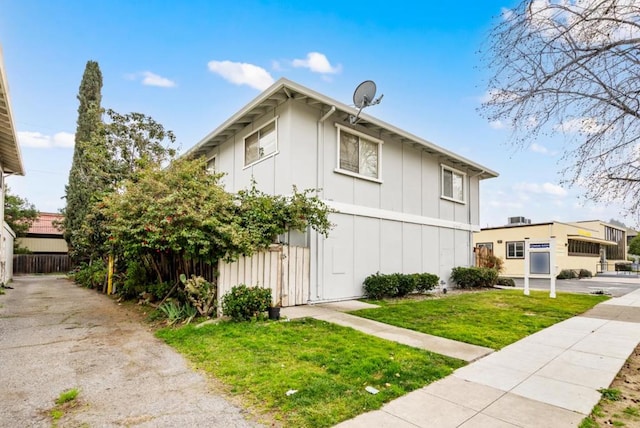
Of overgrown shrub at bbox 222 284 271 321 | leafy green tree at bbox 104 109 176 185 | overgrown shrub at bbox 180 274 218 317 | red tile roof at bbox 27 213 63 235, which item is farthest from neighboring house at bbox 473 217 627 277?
red tile roof at bbox 27 213 63 235

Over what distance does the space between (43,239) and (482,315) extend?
101 ft

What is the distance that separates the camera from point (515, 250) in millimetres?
26484

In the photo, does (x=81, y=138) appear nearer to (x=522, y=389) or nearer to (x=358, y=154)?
(x=358, y=154)

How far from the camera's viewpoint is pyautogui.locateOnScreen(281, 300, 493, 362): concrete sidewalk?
5152 millimetres

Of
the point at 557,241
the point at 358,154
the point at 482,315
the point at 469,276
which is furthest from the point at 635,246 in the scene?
the point at 358,154

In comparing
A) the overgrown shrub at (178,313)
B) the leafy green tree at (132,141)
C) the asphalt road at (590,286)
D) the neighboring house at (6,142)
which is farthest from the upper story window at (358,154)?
the asphalt road at (590,286)

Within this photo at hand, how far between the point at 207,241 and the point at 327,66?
9.64m

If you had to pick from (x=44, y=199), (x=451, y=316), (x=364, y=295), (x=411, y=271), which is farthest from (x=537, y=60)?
(x=44, y=199)

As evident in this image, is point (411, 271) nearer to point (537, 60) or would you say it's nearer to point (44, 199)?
point (537, 60)

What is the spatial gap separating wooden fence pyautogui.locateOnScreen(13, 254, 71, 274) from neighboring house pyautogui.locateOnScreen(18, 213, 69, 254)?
7.25ft

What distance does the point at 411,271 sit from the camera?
12164 mm

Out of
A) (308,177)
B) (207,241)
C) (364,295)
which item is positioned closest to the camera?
(207,241)

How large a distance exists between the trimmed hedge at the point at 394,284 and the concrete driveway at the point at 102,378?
6.07 meters

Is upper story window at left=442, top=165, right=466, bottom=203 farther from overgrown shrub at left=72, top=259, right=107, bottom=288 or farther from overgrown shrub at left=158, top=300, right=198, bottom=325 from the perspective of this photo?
overgrown shrub at left=72, top=259, right=107, bottom=288
